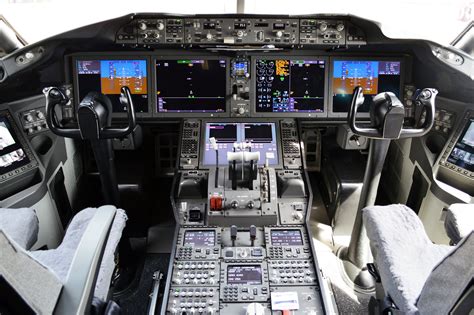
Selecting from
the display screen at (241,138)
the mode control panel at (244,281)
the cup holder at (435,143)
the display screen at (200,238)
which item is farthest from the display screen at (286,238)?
the cup holder at (435,143)

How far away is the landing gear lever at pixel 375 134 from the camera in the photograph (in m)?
2.44

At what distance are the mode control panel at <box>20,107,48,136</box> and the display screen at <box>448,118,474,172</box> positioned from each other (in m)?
2.67

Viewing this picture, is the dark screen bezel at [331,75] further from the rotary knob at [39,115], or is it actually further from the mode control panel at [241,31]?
the rotary knob at [39,115]

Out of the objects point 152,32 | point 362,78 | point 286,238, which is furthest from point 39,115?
point 362,78

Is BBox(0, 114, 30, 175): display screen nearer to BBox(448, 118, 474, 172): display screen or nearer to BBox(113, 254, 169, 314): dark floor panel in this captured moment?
BBox(113, 254, 169, 314): dark floor panel

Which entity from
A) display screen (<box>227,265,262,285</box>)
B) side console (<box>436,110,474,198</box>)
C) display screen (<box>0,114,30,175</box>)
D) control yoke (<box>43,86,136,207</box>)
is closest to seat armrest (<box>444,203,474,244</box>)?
side console (<box>436,110,474,198</box>)

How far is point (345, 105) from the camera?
3.33m

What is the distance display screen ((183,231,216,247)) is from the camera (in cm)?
260

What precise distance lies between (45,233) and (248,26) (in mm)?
1853

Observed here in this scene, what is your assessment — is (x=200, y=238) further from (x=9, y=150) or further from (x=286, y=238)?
(x=9, y=150)

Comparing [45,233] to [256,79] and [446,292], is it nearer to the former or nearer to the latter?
[256,79]

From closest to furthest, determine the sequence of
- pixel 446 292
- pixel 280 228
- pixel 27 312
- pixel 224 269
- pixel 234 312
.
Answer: pixel 27 312 < pixel 446 292 < pixel 234 312 < pixel 224 269 < pixel 280 228

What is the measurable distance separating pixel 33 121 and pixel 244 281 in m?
1.74

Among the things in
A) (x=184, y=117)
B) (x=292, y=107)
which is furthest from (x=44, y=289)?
(x=292, y=107)
